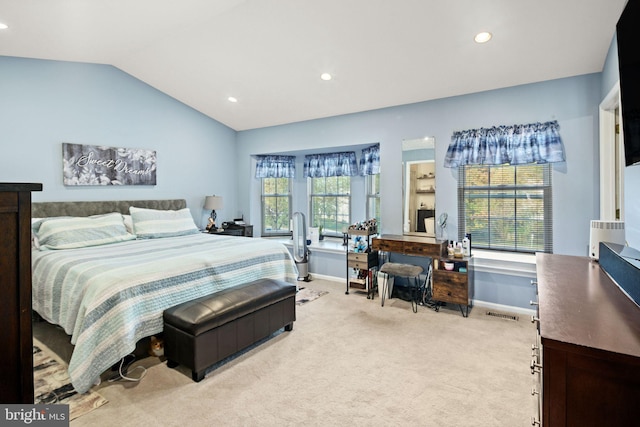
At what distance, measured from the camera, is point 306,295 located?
4.46 meters

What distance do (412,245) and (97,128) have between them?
4442 mm

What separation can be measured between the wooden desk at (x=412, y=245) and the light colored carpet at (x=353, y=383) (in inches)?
33.6

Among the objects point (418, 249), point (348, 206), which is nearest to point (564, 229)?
point (418, 249)

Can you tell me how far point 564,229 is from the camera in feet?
11.3

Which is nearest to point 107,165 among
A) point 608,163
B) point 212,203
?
point 212,203

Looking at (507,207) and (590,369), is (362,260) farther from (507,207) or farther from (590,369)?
(590,369)

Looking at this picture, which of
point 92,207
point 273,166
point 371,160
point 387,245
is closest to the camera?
point 387,245

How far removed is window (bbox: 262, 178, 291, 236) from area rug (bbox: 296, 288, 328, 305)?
6.10ft

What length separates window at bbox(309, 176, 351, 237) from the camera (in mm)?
5676

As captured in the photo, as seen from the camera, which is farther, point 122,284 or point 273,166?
point 273,166

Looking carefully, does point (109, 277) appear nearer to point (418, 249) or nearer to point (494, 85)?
point (418, 249)

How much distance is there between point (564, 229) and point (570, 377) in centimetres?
309

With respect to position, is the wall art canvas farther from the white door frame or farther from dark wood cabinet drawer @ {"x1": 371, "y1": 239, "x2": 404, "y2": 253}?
the white door frame

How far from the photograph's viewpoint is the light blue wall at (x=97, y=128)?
147 inches
